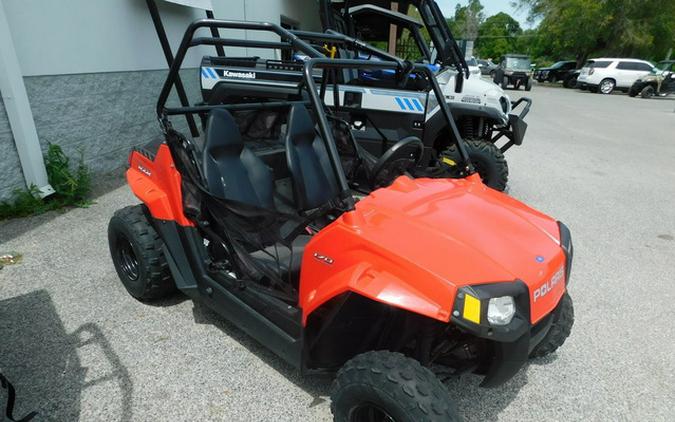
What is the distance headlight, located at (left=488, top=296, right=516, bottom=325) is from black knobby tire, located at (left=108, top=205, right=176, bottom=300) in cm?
178

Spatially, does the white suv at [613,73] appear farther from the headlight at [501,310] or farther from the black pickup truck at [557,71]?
Result: the headlight at [501,310]

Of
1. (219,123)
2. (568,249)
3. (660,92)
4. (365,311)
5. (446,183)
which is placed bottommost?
(660,92)

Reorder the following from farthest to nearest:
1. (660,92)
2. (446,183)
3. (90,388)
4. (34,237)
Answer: (660,92), (34,237), (446,183), (90,388)

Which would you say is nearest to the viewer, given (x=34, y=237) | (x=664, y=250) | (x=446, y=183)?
(x=446, y=183)

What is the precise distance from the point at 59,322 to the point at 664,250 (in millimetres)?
4601

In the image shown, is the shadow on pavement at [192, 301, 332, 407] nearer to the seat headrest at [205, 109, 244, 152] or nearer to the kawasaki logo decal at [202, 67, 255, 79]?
the seat headrest at [205, 109, 244, 152]

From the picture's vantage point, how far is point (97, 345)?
7.55ft

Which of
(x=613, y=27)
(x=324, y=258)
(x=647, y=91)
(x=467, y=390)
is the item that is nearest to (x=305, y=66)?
(x=324, y=258)

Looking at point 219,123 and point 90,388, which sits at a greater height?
point 219,123

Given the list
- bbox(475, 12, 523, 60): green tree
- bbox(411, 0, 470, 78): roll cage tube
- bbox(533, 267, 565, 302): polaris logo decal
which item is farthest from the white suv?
bbox(475, 12, 523, 60): green tree

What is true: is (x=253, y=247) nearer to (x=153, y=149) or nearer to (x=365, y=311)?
(x=365, y=311)

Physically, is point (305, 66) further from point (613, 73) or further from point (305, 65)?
point (613, 73)

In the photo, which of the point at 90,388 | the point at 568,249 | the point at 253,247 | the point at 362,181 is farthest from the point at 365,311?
the point at 90,388

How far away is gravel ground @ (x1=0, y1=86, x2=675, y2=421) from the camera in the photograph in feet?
6.49
